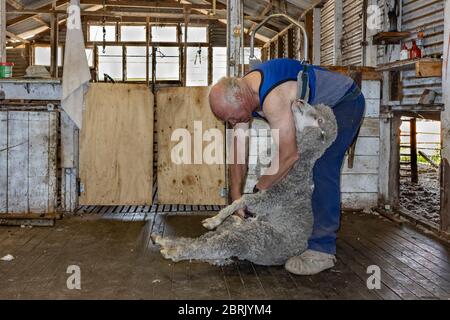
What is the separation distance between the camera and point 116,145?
5637 millimetres

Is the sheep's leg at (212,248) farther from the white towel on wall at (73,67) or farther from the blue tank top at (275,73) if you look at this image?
the white towel on wall at (73,67)

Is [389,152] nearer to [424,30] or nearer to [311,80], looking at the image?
[424,30]

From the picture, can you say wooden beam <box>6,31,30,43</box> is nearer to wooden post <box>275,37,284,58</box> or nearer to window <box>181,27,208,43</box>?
window <box>181,27,208,43</box>

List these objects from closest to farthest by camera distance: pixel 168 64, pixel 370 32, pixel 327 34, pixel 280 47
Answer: pixel 370 32 → pixel 327 34 → pixel 280 47 → pixel 168 64

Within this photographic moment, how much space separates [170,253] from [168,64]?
1322cm

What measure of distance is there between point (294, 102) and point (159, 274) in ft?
5.06

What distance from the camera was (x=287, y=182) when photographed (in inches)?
140

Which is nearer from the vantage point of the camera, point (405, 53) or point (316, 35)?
point (405, 53)

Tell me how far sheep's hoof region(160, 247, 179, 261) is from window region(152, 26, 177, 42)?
44.7ft

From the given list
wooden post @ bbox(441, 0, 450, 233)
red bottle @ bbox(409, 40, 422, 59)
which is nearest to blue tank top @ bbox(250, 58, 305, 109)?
wooden post @ bbox(441, 0, 450, 233)

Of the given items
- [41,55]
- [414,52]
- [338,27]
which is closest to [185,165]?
[414,52]

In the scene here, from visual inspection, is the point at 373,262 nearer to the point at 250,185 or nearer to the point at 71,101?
the point at 250,185

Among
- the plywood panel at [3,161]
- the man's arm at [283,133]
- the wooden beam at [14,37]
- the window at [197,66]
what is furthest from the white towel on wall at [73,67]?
the wooden beam at [14,37]
